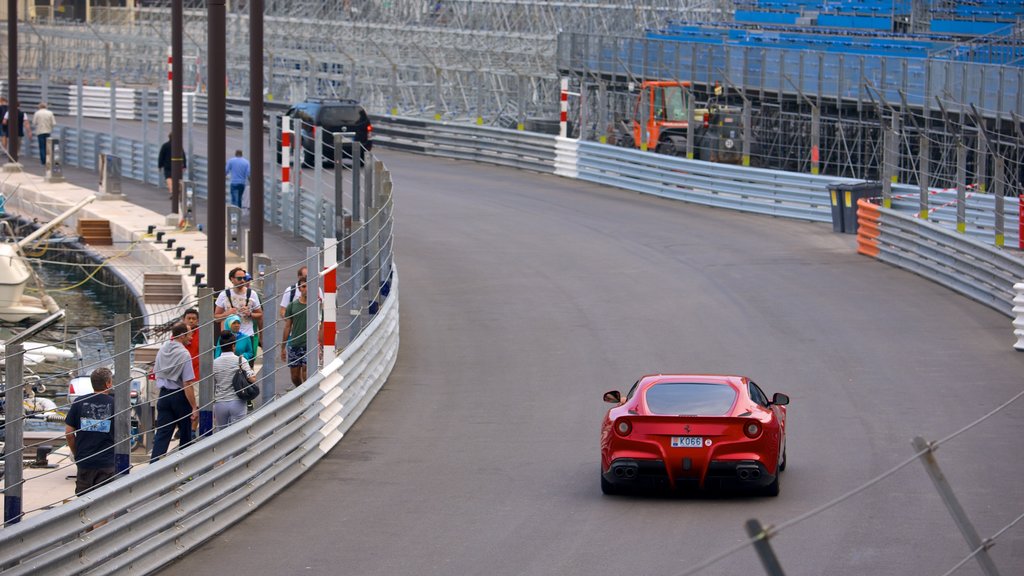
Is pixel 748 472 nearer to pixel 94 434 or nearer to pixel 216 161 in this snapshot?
pixel 94 434

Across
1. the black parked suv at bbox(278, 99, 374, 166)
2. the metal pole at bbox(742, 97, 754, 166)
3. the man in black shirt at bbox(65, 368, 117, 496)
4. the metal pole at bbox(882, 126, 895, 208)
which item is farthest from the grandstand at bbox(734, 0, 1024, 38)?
the man in black shirt at bbox(65, 368, 117, 496)

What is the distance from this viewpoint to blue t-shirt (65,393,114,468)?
1181 centimetres

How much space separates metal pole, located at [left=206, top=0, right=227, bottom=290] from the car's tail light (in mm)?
9995

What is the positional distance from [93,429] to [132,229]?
72.8ft

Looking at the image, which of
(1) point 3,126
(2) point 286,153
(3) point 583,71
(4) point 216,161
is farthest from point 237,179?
(1) point 3,126

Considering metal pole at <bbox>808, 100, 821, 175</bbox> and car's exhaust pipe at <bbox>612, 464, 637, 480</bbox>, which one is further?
metal pole at <bbox>808, 100, 821, 175</bbox>

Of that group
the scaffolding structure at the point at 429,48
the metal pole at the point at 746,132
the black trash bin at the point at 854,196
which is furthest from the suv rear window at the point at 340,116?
the black trash bin at the point at 854,196

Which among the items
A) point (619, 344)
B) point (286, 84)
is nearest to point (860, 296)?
point (619, 344)

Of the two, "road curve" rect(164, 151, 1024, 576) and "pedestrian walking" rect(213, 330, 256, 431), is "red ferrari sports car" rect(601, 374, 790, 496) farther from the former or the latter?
"pedestrian walking" rect(213, 330, 256, 431)

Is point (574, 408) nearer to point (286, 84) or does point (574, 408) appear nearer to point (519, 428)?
point (519, 428)

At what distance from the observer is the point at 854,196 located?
101ft

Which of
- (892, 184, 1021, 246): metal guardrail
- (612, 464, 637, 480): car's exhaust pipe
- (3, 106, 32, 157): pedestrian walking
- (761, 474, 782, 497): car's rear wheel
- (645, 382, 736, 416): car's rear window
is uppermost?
(3, 106, 32, 157): pedestrian walking

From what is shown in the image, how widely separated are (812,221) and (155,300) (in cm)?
1391

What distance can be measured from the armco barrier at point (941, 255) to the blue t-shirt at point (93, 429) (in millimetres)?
14438
